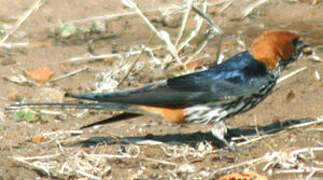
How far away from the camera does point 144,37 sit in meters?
8.70

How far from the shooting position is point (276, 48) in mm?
6281

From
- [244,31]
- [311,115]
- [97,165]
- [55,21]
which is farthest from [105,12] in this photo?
[97,165]

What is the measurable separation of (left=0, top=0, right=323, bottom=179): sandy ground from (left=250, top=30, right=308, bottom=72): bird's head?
20.1 inches

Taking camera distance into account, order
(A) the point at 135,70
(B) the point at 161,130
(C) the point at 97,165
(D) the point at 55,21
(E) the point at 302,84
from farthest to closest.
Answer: (D) the point at 55,21
(A) the point at 135,70
(E) the point at 302,84
(B) the point at 161,130
(C) the point at 97,165

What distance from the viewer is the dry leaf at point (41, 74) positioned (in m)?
7.74

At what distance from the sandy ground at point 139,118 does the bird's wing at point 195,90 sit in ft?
1.06

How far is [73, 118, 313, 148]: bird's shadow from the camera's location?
625 centimetres

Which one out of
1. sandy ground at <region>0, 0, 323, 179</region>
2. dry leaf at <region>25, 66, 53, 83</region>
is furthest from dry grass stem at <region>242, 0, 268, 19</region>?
dry leaf at <region>25, 66, 53, 83</region>

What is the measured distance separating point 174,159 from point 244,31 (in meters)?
3.01

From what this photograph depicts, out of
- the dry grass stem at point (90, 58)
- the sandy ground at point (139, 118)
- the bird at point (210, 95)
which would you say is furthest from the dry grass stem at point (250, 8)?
the bird at point (210, 95)

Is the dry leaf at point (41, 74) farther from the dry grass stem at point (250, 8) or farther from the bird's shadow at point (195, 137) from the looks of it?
the dry grass stem at point (250, 8)

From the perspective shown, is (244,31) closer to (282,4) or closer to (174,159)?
(282,4)

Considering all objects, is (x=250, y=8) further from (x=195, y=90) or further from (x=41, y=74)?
(x=195, y=90)

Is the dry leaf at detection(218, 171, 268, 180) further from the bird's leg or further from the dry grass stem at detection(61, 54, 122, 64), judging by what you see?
the dry grass stem at detection(61, 54, 122, 64)
